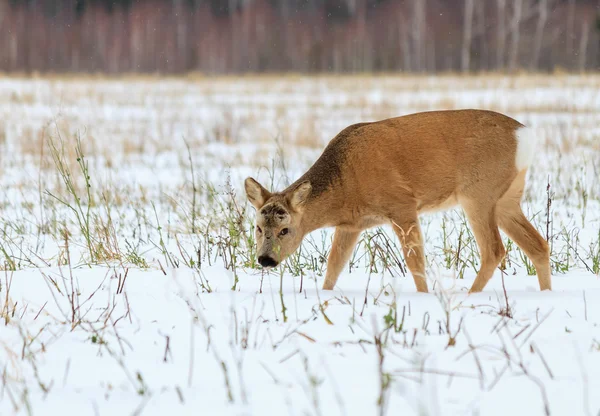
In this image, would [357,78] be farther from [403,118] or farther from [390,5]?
[403,118]

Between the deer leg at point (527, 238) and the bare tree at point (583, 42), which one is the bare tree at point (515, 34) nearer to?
the bare tree at point (583, 42)

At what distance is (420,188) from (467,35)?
36.4 meters

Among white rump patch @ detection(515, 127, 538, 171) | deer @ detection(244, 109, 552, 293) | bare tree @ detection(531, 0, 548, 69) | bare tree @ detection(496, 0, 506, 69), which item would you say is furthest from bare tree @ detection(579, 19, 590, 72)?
deer @ detection(244, 109, 552, 293)

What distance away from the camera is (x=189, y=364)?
159 inches

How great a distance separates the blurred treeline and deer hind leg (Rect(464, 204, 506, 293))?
111 ft

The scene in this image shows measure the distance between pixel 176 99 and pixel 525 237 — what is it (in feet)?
62.9

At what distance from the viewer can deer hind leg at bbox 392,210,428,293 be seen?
19.4ft

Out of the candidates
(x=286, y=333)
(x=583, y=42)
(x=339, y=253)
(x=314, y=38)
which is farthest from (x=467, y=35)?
(x=286, y=333)

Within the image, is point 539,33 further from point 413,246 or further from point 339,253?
point 413,246

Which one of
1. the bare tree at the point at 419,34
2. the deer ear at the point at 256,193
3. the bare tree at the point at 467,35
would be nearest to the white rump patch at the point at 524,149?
the deer ear at the point at 256,193

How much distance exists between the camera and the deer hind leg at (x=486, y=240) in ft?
19.8

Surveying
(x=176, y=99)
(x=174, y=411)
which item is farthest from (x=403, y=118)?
(x=176, y=99)

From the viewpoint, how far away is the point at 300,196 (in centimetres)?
611

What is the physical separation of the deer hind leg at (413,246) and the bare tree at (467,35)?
3500 cm
